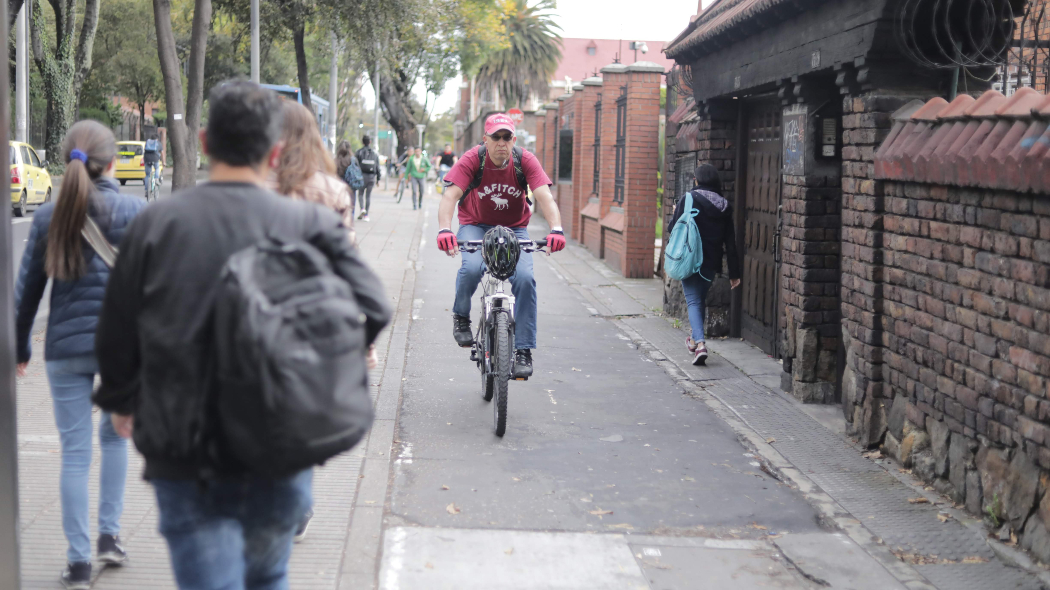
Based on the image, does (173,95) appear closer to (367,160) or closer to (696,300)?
(696,300)

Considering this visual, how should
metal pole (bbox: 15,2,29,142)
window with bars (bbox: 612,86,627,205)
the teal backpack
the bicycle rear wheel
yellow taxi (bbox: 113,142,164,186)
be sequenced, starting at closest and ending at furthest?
the bicycle rear wheel
the teal backpack
window with bars (bbox: 612,86,627,205)
metal pole (bbox: 15,2,29,142)
yellow taxi (bbox: 113,142,164,186)

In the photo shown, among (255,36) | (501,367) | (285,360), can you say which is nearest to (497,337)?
(501,367)

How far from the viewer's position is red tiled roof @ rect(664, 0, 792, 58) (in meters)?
7.96

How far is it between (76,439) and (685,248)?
5.81 m

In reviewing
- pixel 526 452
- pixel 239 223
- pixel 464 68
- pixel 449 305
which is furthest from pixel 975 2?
pixel 464 68

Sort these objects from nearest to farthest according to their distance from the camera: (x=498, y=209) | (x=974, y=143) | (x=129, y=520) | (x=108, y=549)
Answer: (x=108, y=549)
(x=129, y=520)
(x=974, y=143)
(x=498, y=209)

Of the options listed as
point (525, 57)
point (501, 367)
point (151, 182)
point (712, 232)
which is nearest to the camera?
point (501, 367)

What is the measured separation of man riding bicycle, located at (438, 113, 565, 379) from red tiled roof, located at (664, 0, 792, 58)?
220 centimetres

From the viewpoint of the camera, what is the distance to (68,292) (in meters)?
3.89

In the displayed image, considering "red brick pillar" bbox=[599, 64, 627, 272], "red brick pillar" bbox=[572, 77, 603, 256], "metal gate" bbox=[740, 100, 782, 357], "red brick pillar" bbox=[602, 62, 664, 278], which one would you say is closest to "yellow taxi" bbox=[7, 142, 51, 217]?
"red brick pillar" bbox=[572, 77, 603, 256]

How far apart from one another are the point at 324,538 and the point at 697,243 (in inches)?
197

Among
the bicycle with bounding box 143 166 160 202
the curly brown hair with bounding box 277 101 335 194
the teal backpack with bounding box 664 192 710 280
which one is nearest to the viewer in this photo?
the curly brown hair with bounding box 277 101 335 194

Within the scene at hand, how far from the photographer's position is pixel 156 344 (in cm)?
244

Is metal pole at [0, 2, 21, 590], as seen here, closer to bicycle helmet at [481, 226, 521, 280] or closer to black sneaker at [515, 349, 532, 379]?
bicycle helmet at [481, 226, 521, 280]
